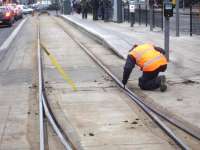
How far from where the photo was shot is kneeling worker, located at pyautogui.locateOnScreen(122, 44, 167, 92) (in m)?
13.0

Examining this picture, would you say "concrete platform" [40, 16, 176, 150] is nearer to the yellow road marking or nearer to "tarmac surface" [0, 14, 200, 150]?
"tarmac surface" [0, 14, 200, 150]

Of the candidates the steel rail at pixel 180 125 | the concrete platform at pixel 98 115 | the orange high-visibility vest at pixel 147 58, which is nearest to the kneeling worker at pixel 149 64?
the orange high-visibility vest at pixel 147 58

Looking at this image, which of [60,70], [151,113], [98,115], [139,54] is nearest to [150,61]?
[139,54]

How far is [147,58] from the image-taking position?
42.7 ft

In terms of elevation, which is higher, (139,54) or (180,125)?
(139,54)

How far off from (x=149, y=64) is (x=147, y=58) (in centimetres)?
13

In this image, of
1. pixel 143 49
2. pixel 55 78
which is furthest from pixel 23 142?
pixel 55 78

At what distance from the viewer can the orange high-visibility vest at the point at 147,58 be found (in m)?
13.0

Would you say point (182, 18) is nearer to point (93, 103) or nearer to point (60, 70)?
point (60, 70)

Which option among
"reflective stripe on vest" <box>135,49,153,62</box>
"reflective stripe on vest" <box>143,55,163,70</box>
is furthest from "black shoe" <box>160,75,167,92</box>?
"reflective stripe on vest" <box>135,49,153,62</box>

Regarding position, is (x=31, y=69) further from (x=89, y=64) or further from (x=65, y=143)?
(x=65, y=143)

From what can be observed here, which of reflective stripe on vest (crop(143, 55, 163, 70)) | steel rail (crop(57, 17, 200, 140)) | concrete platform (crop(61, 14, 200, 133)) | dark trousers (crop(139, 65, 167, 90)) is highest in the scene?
reflective stripe on vest (crop(143, 55, 163, 70))

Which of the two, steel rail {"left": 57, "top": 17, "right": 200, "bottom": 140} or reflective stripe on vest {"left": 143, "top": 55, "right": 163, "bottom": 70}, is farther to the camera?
reflective stripe on vest {"left": 143, "top": 55, "right": 163, "bottom": 70}

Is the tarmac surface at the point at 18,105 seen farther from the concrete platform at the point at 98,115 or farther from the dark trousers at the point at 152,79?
the dark trousers at the point at 152,79
